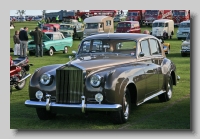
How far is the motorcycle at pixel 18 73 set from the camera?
12.6 metres

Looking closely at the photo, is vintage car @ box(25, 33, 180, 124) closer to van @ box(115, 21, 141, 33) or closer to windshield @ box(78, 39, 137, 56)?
windshield @ box(78, 39, 137, 56)

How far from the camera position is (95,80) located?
27.8 ft

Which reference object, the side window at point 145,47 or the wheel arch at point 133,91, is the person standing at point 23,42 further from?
the wheel arch at point 133,91

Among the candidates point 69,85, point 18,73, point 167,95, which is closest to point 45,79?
point 69,85

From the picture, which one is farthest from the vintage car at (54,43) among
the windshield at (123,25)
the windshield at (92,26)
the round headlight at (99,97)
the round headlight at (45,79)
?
the round headlight at (99,97)

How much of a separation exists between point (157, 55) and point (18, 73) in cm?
402

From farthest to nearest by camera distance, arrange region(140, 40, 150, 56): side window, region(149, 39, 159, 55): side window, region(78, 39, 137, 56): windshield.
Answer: region(149, 39, 159, 55): side window → region(140, 40, 150, 56): side window → region(78, 39, 137, 56): windshield

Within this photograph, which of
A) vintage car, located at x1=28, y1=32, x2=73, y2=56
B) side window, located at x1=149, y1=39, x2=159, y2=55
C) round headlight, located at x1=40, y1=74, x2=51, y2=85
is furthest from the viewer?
vintage car, located at x1=28, y1=32, x2=73, y2=56

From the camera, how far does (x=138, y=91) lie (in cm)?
937

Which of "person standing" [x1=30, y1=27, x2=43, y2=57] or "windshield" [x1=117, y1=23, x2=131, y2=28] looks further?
"windshield" [x1=117, y1=23, x2=131, y2=28]

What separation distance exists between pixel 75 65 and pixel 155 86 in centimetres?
242

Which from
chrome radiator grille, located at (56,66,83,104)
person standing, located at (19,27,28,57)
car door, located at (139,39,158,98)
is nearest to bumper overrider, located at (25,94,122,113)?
chrome radiator grille, located at (56,66,83,104)

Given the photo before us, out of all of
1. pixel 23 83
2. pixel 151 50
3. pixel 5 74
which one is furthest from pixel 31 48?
pixel 5 74

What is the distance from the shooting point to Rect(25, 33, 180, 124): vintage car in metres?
8.47
